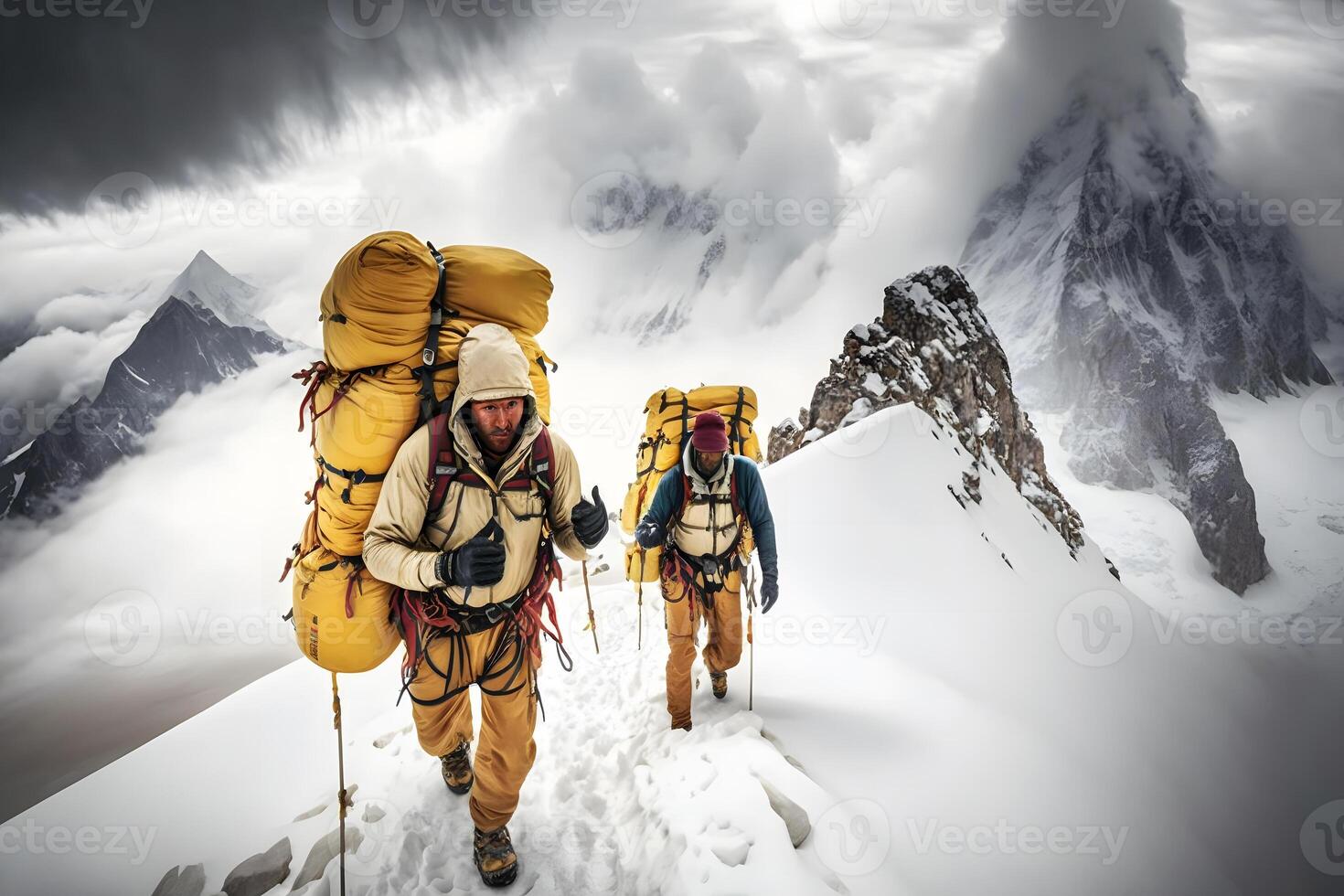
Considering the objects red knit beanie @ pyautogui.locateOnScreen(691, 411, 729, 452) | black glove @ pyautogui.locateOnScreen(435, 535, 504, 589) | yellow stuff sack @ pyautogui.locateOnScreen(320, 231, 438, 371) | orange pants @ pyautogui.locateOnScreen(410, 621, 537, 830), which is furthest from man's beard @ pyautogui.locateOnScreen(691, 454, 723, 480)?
yellow stuff sack @ pyautogui.locateOnScreen(320, 231, 438, 371)

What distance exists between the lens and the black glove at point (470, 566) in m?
2.89

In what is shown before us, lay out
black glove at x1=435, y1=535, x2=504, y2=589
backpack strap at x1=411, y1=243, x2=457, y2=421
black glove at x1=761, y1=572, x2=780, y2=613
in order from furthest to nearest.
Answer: black glove at x1=761, y1=572, x2=780, y2=613
backpack strap at x1=411, y1=243, x2=457, y2=421
black glove at x1=435, y1=535, x2=504, y2=589

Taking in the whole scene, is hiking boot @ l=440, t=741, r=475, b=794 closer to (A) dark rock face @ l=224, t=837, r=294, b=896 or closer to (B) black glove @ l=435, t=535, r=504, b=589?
(A) dark rock face @ l=224, t=837, r=294, b=896

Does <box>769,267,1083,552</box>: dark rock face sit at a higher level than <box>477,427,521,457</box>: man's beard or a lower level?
lower

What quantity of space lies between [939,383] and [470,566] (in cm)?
2069

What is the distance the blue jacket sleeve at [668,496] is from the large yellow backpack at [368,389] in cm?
223

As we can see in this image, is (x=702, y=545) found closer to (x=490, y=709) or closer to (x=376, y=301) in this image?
(x=490, y=709)

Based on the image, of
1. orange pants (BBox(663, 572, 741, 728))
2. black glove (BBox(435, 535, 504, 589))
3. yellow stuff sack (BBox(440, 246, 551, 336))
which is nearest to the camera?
black glove (BBox(435, 535, 504, 589))

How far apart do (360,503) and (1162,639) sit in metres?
16.5

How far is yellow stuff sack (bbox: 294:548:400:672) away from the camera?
10.5ft

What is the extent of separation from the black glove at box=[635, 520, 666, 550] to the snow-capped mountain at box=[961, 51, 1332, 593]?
130 m

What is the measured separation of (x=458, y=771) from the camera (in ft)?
14.0

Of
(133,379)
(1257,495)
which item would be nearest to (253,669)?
(133,379)

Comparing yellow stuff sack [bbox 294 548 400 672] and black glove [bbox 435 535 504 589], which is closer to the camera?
black glove [bbox 435 535 504 589]
